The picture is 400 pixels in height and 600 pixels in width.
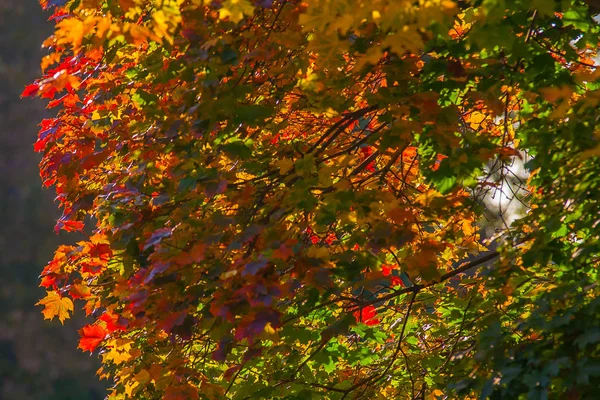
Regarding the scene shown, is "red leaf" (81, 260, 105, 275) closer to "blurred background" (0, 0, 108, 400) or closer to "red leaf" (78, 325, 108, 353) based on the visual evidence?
"red leaf" (78, 325, 108, 353)

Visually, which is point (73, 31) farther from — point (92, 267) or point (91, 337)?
point (91, 337)

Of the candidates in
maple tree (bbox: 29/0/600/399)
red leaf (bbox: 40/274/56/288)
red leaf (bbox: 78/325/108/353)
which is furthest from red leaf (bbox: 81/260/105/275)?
red leaf (bbox: 78/325/108/353)

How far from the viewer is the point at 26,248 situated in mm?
21953

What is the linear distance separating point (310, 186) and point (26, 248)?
1893cm

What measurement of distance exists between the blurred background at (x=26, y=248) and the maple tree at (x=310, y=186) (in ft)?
52.1

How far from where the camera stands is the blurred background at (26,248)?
818 inches

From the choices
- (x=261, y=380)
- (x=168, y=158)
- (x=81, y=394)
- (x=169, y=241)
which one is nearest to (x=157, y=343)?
(x=261, y=380)

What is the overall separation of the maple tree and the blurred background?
1587cm

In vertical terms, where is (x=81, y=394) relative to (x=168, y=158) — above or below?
above

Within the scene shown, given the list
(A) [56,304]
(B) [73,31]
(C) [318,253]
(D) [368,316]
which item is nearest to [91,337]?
(A) [56,304]

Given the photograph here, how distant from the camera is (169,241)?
Result: 441cm

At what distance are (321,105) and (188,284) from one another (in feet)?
3.80

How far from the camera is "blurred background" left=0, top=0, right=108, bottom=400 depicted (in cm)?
2077

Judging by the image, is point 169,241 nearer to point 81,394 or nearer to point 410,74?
point 410,74
